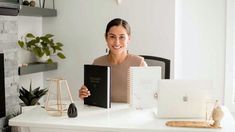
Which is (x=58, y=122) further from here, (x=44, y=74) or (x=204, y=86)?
(x=44, y=74)

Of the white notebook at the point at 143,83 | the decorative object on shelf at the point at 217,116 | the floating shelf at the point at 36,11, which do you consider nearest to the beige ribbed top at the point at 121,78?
the white notebook at the point at 143,83

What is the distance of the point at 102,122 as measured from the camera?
67.2 inches

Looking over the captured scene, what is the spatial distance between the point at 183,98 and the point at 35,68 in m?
1.63

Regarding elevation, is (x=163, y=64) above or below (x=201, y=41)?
below

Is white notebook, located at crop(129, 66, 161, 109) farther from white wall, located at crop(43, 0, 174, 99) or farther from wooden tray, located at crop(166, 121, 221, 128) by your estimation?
white wall, located at crop(43, 0, 174, 99)

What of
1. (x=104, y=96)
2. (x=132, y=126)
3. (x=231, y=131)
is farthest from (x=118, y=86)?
(x=231, y=131)

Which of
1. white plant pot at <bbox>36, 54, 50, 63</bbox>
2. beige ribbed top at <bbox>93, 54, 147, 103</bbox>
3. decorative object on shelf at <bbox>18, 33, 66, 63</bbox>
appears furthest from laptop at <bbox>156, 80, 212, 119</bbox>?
white plant pot at <bbox>36, 54, 50, 63</bbox>

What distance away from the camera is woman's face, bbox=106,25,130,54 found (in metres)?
2.28

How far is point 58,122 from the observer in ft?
5.62

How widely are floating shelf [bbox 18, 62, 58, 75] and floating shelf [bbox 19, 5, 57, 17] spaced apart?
0.46 metres

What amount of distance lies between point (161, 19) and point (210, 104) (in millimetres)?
1536

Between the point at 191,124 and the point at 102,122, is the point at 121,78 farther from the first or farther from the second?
the point at 191,124

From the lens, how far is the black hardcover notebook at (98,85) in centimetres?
193

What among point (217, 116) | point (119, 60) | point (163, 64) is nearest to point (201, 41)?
point (163, 64)
